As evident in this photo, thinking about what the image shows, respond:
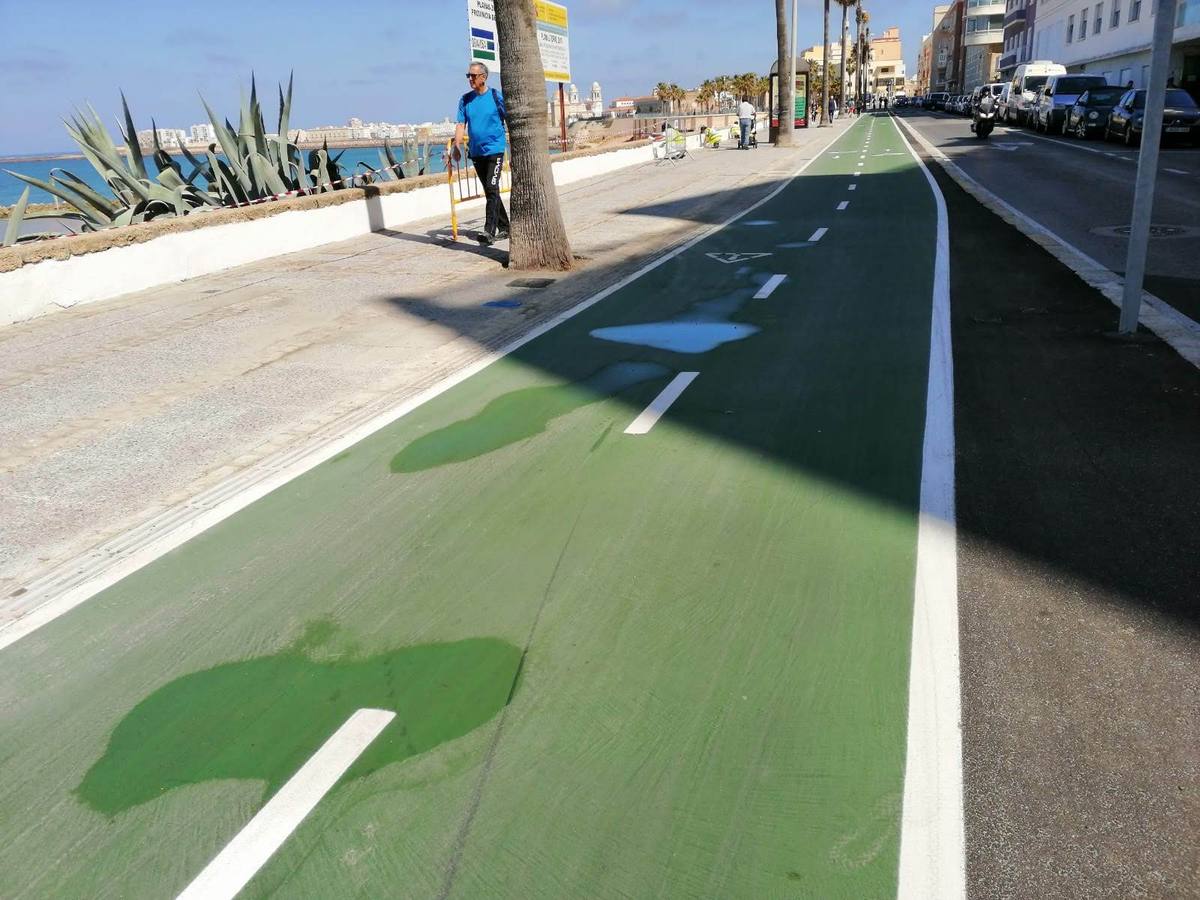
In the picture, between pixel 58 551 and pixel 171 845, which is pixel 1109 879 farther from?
pixel 58 551

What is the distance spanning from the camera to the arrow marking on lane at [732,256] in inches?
512

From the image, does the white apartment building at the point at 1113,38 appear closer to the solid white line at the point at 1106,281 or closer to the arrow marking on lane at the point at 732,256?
the solid white line at the point at 1106,281

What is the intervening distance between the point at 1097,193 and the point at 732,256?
9.43 m

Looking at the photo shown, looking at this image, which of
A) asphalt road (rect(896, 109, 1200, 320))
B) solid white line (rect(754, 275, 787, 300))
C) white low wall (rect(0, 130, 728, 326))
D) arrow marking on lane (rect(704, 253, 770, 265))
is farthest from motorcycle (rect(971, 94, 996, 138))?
solid white line (rect(754, 275, 787, 300))

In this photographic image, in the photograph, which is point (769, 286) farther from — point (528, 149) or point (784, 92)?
point (784, 92)

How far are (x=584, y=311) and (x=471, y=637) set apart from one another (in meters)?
6.66

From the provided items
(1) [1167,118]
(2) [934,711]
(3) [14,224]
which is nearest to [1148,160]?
(2) [934,711]

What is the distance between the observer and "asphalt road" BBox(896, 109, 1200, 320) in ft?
36.3

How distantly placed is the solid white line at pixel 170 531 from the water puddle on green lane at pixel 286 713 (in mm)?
1080

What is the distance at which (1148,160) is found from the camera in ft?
24.8

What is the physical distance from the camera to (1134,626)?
3820mm

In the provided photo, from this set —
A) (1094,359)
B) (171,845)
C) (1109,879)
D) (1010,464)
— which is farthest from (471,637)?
(1094,359)

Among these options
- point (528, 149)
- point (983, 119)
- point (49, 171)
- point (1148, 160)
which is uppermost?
point (49, 171)

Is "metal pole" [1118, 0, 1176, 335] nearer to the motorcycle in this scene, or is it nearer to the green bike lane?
the green bike lane
